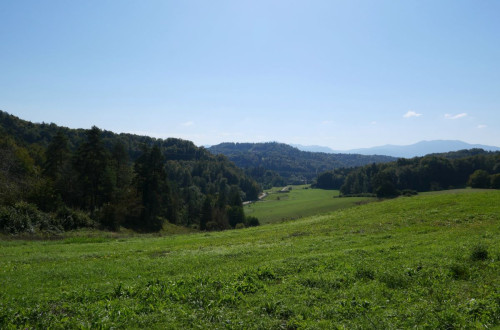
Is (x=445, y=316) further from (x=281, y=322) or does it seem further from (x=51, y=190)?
Answer: (x=51, y=190)

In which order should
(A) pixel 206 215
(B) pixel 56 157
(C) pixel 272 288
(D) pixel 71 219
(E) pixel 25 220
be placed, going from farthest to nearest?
(A) pixel 206 215 → (B) pixel 56 157 → (D) pixel 71 219 → (E) pixel 25 220 → (C) pixel 272 288

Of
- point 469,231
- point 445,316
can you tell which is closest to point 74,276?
point 445,316

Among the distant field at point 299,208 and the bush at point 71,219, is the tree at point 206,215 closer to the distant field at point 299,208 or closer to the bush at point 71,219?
the distant field at point 299,208

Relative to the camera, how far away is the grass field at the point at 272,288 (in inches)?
340

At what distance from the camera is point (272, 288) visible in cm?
1110

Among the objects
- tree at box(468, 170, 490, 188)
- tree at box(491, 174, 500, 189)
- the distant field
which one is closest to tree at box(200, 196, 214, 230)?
the distant field

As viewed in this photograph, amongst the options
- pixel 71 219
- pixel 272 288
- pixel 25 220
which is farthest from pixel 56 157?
pixel 272 288

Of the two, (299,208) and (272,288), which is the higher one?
(272,288)

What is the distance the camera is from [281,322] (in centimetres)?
867

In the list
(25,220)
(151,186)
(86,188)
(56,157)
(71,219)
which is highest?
(56,157)

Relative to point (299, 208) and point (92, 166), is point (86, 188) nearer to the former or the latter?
point (92, 166)

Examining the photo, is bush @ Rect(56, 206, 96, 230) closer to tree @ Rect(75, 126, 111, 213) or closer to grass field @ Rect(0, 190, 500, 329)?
tree @ Rect(75, 126, 111, 213)

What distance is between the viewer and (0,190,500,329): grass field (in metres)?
8.62

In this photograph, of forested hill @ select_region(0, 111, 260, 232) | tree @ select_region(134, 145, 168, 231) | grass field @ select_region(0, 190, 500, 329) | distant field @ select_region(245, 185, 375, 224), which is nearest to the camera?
grass field @ select_region(0, 190, 500, 329)
